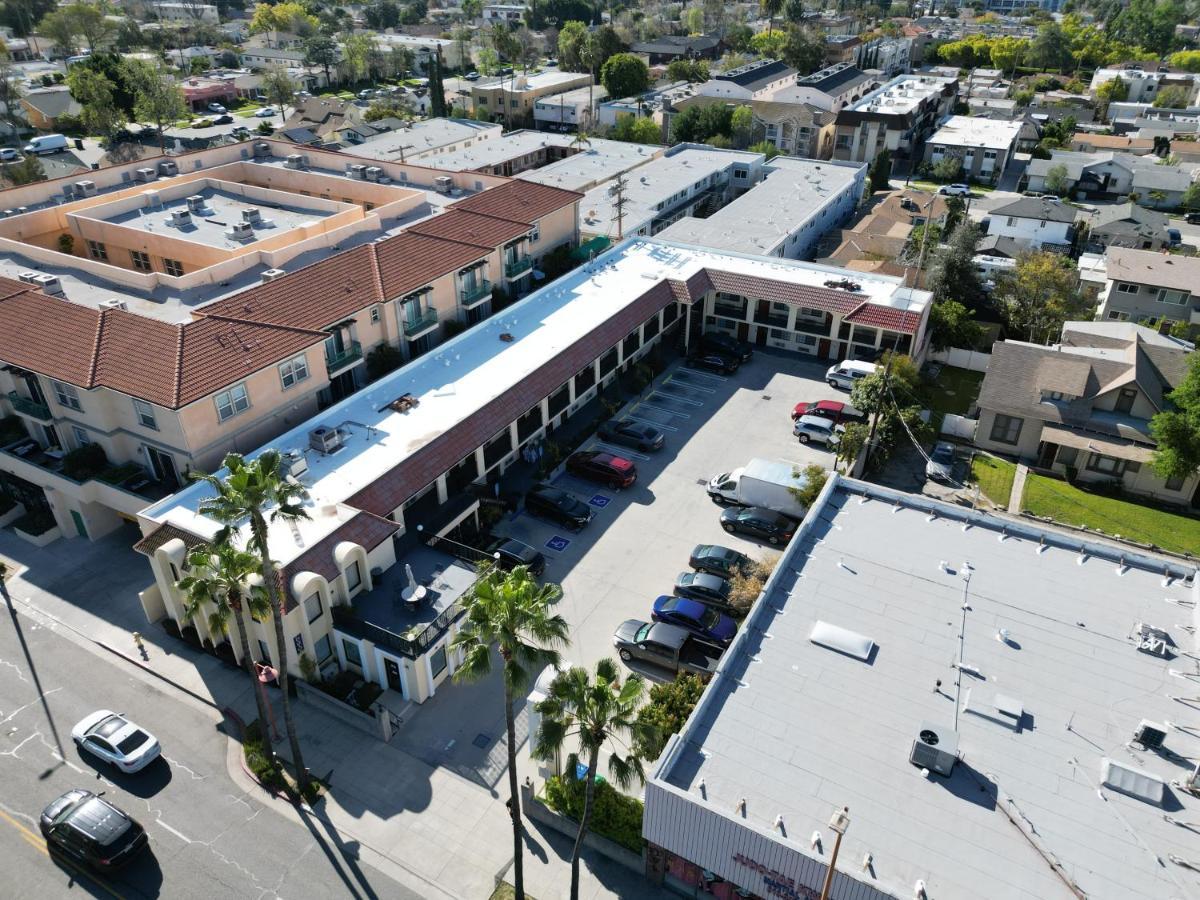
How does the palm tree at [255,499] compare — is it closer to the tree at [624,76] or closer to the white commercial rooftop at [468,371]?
the white commercial rooftop at [468,371]

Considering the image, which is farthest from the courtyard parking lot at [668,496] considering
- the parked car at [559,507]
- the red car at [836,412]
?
the red car at [836,412]

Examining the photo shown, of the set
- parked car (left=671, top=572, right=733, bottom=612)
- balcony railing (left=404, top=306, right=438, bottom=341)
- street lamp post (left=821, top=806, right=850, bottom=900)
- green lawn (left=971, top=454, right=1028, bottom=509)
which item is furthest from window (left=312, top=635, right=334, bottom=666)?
green lawn (left=971, top=454, right=1028, bottom=509)

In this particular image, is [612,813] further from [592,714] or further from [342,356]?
[342,356]

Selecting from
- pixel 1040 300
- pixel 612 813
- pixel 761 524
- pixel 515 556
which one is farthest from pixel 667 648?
pixel 1040 300

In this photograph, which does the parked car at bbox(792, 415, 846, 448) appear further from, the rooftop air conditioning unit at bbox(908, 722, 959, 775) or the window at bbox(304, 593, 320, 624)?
the window at bbox(304, 593, 320, 624)

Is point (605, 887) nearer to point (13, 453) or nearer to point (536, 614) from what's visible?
point (536, 614)

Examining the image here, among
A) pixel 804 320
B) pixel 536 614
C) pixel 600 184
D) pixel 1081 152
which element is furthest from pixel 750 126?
pixel 536 614
